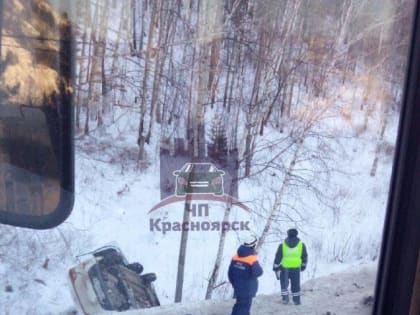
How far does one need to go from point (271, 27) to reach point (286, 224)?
2.07 ft

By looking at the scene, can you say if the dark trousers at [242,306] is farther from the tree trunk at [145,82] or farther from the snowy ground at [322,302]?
the tree trunk at [145,82]

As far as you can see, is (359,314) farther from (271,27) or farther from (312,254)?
(271,27)

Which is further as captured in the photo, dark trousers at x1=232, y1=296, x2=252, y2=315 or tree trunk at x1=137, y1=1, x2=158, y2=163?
dark trousers at x1=232, y1=296, x2=252, y2=315

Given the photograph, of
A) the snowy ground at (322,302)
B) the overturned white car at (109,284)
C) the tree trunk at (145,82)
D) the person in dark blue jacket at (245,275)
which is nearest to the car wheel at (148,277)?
the overturned white car at (109,284)

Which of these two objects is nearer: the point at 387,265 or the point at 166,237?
the point at 166,237

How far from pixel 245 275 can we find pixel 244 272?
0.01 m

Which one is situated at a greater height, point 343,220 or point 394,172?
point 394,172

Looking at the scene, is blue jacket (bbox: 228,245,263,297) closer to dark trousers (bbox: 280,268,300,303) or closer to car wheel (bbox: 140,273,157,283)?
dark trousers (bbox: 280,268,300,303)

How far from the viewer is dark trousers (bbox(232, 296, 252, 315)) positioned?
185 cm

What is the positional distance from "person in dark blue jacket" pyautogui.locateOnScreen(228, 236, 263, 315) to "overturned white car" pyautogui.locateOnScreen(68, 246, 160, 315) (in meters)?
0.26

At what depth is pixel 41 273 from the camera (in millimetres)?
1647

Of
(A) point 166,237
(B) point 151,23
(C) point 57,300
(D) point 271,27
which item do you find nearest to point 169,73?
(B) point 151,23

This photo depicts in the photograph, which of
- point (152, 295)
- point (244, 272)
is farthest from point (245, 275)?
point (152, 295)

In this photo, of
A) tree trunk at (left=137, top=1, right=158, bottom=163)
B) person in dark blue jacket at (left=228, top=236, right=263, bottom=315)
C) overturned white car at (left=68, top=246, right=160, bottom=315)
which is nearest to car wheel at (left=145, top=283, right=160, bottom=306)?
overturned white car at (left=68, top=246, right=160, bottom=315)
